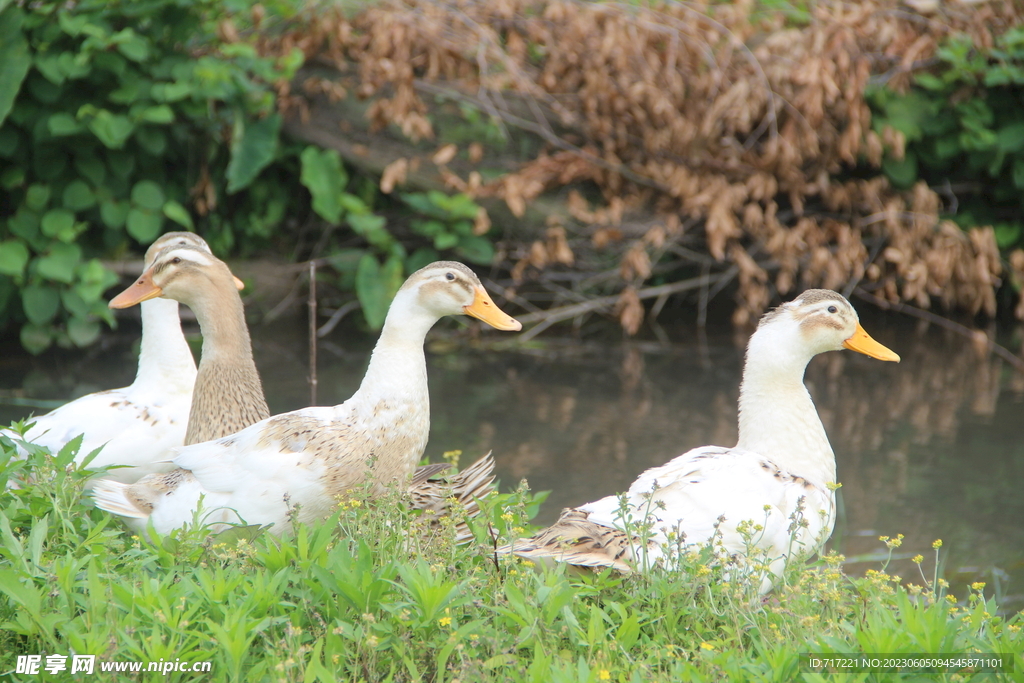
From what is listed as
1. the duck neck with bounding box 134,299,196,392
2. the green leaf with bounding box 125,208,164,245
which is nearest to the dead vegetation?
the green leaf with bounding box 125,208,164,245

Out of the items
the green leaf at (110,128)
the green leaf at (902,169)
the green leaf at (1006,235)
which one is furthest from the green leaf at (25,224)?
the green leaf at (1006,235)

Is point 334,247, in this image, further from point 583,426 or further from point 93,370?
point 583,426

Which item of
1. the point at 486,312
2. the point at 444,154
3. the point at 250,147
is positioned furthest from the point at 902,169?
the point at 486,312

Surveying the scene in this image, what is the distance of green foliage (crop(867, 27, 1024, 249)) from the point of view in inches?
264

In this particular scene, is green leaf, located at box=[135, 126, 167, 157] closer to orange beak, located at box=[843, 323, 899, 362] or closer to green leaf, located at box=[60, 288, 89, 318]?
green leaf, located at box=[60, 288, 89, 318]

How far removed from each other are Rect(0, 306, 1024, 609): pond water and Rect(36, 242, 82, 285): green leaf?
65 centimetres

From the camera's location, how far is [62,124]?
589cm

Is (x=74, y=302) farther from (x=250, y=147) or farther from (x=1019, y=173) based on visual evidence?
(x=1019, y=173)

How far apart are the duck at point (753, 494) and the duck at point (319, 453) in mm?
538

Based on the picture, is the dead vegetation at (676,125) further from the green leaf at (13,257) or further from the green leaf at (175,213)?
the green leaf at (13,257)

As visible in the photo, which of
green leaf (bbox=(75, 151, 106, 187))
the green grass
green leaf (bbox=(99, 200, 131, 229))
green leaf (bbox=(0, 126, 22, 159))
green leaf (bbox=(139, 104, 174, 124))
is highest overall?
green leaf (bbox=(139, 104, 174, 124))

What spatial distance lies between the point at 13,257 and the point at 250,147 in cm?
171

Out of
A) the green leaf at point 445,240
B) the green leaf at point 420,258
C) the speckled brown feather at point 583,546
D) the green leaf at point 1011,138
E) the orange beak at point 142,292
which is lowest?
the speckled brown feather at point 583,546

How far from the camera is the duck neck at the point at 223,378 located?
344 centimetres
